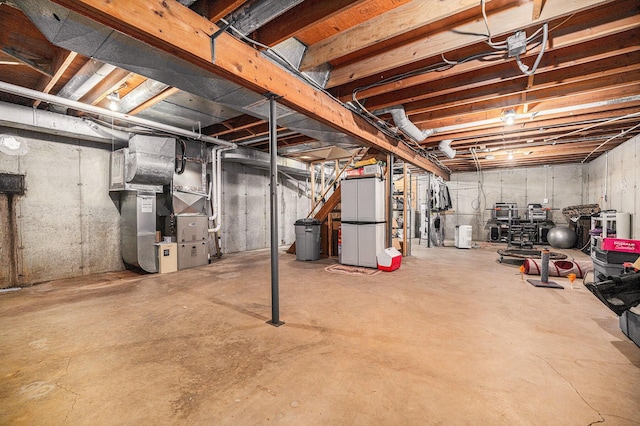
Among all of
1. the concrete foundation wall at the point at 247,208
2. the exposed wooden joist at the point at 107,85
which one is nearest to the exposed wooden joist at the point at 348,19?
the exposed wooden joist at the point at 107,85

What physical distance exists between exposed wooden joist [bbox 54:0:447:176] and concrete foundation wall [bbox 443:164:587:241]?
26.3 ft

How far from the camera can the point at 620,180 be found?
5.91 meters

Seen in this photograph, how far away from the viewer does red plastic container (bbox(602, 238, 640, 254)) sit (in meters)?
2.97

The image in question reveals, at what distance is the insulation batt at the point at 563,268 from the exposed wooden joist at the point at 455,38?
3.77 metres

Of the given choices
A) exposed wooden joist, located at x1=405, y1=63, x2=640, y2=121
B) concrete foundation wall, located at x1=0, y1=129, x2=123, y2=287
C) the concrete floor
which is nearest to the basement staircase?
exposed wooden joist, located at x1=405, y1=63, x2=640, y2=121

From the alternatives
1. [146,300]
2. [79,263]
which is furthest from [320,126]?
[79,263]

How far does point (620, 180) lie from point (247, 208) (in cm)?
896

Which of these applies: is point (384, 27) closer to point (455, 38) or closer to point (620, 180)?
point (455, 38)

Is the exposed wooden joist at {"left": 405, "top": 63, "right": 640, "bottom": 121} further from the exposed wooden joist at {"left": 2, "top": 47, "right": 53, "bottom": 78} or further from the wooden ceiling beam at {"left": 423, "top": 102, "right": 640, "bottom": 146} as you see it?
the exposed wooden joist at {"left": 2, "top": 47, "right": 53, "bottom": 78}

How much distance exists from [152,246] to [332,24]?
4575 millimetres

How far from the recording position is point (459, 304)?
306 cm

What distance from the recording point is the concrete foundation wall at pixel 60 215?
4055 millimetres

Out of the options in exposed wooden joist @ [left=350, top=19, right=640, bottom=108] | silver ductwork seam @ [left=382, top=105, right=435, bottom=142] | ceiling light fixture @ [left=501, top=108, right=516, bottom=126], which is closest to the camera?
exposed wooden joist @ [left=350, top=19, right=640, bottom=108]

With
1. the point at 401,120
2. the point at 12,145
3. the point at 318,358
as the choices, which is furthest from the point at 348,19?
the point at 12,145
